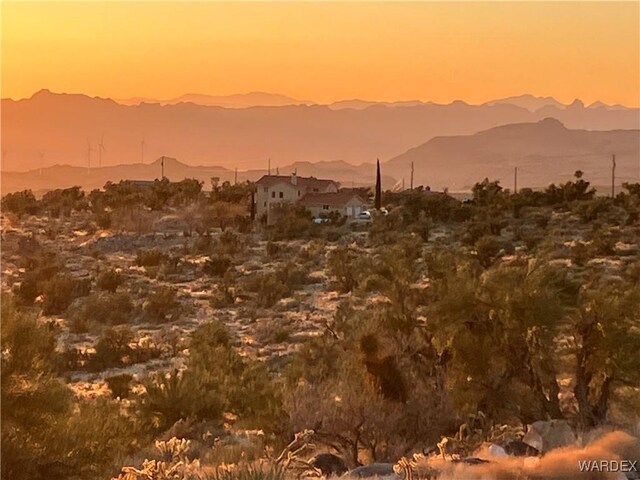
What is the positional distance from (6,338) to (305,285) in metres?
20.1

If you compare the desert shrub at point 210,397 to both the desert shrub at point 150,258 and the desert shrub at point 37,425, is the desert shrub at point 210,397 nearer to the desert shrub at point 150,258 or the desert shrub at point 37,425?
the desert shrub at point 37,425

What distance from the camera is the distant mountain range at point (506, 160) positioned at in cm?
8812

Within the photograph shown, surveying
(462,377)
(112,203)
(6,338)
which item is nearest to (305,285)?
(462,377)

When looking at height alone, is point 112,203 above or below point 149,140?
below

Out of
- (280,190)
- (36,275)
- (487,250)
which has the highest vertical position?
(280,190)

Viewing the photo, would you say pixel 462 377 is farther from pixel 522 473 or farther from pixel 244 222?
pixel 244 222

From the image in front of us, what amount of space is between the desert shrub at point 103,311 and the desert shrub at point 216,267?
544cm

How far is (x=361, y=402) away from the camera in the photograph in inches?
435

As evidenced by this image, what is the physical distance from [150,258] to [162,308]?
353 inches

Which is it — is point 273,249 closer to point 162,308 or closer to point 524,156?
point 162,308

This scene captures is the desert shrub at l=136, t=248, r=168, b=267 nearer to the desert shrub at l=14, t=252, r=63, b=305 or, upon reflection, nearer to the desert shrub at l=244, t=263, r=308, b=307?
the desert shrub at l=14, t=252, r=63, b=305

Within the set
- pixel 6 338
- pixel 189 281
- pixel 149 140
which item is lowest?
pixel 189 281

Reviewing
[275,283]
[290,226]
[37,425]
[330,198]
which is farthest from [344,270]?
[330,198]

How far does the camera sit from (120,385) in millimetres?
16297
